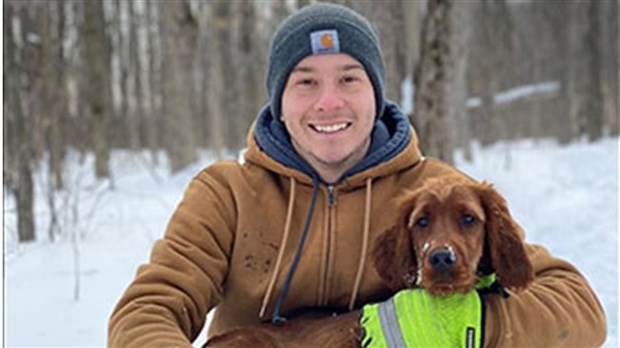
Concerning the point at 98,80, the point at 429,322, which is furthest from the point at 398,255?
the point at 98,80

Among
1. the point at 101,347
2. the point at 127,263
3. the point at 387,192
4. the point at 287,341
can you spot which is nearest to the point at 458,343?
the point at 287,341

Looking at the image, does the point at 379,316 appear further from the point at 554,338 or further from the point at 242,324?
the point at 242,324

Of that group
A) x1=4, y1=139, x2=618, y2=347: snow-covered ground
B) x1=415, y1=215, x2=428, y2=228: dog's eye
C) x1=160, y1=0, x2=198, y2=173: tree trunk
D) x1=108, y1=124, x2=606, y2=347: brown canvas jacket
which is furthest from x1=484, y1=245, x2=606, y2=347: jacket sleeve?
x1=160, y1=0, x2=198, y2=173: tree trunk

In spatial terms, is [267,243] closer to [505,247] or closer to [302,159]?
[302,159]

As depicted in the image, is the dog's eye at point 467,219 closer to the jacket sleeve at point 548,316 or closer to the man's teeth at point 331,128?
the jacket sleeve at point 548,316

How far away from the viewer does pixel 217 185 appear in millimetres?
2332

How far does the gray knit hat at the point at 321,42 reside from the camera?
2287mm

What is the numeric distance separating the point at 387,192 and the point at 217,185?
0.54 metres

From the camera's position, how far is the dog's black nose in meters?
1.80

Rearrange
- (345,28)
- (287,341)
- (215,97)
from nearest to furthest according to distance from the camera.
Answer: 1. (287,341)
2. (345,28)
3. (215,97)

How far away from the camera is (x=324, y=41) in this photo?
7.50 feet

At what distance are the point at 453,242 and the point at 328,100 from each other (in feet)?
2.12

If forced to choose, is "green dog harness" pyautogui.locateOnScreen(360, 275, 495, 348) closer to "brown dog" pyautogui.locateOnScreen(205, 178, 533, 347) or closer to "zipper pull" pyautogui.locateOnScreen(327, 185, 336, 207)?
"brown dog" pyautogui.locateOnScreen(205, 178, 533, 347)

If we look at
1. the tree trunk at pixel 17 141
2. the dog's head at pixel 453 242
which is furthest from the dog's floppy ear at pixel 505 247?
the tree trunk at pixel 17 141
